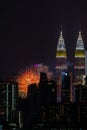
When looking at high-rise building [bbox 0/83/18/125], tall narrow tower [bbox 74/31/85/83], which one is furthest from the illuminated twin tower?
high-rise building [bbox 0/83/18/125]

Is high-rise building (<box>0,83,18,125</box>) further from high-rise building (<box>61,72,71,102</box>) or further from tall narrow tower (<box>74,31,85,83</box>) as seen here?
tall narrow tower (<box>74,31,85,83</box>)

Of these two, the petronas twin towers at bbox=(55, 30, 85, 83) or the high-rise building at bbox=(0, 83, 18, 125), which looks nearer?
the high-rise building at bbox=(0, 83, 18, 125)

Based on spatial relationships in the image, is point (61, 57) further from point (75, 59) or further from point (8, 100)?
point (8, 100)

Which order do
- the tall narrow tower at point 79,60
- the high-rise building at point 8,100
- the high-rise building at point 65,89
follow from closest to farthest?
the high-rise building at point 8,100 < the high-rise building at point 65,89 < the tall narrow tower at point 79,60

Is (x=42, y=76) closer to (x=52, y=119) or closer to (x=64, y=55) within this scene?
(x=52, y=119)

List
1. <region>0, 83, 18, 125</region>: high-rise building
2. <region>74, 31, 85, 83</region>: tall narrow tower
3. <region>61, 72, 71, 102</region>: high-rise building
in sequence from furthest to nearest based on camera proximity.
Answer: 1. <region>74, 31, 85, 83</region>: tall narrow tower
2. <region>61, 72, 71, 102</region>: high-rise building
3. <region>0, 83, 18, 125</region>: high-rise building

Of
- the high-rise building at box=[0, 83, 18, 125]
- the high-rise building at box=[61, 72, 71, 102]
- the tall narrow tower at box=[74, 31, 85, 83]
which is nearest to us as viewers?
the high-rise building at box=[0, 83, 18, 125]

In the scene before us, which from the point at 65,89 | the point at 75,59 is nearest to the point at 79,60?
the point at 75,59

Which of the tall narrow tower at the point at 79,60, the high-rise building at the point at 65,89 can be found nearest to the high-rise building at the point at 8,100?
the high-rise building at the point at 65,89

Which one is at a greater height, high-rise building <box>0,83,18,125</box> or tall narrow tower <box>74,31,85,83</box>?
tall narrow tower <box>74,31,85,83</box>

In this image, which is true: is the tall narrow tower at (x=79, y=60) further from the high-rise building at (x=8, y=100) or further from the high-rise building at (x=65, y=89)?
the high-rise building at (x=8, y=100)

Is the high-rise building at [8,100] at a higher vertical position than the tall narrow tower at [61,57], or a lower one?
lower

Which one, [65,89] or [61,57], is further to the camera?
[61,57]

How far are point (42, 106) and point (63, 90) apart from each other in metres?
2.32
